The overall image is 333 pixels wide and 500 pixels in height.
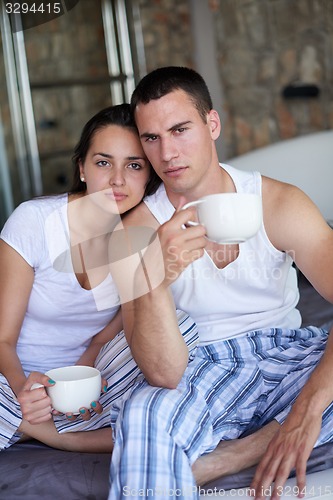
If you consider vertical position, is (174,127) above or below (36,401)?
above

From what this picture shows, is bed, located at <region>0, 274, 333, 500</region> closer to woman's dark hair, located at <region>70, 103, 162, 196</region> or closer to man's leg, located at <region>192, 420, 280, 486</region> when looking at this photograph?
man's leg, located at <region>192, 420, 280, 486</region>

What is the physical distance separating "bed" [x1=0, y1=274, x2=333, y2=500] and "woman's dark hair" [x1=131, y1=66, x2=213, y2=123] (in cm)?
79

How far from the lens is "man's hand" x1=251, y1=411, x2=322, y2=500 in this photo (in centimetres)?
115

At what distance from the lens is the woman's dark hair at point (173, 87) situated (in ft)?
4.92

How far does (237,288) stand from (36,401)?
1.72 feet

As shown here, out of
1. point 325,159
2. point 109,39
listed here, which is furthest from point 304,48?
point 109,39

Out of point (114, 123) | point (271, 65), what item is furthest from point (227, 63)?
point (114, 123)

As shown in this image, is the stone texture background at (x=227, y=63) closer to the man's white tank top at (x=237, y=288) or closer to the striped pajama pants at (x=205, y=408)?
the man's white tank top at (x=237, y=288)

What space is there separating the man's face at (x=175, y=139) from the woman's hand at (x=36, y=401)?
0.53 meters

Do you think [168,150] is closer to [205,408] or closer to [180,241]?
[180,241]

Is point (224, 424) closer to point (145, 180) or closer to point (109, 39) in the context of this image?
point (145, 180)

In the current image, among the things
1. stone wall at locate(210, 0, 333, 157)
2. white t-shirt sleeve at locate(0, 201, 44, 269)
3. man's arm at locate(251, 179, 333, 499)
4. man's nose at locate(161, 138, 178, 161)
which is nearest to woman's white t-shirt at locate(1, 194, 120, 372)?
white t-shirt sleeve at locate(0, 201, 44, 269)

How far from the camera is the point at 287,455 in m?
1.19

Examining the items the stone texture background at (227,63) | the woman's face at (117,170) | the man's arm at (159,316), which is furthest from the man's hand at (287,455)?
the stone texture background at (227,63)
